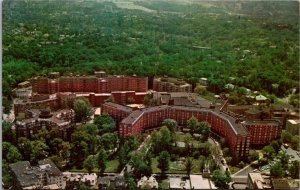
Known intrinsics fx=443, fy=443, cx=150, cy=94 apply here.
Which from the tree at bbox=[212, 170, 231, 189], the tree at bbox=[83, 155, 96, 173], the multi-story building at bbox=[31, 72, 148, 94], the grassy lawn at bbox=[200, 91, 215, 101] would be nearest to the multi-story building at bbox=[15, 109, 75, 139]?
the tree at bbox=[83, 155, 96, 173]

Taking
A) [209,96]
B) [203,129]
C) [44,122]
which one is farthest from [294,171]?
[44,122]

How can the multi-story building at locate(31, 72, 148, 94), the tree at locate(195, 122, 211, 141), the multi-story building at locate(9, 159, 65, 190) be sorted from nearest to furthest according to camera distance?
the multi-story building at locate(9, 159, 65, 190) < the tree at locate(195, 122, 211, 141) < the multi-story building at locate(31, 72, 148, 94)

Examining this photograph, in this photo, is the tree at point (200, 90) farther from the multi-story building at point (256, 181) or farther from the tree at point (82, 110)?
the multi-story building at point (256, 181)

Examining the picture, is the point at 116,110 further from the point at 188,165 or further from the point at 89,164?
the point at 188,165

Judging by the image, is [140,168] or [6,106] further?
[6,106]

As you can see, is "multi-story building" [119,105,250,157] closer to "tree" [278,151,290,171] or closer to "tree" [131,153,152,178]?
"tree" [278,151,290,171]

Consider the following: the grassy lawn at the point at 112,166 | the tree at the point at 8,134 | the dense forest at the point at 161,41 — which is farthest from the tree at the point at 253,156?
the tree at the point at 8,134

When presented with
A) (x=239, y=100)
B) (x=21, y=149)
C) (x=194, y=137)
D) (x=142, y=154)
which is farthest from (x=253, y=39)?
(x=21, y=149)

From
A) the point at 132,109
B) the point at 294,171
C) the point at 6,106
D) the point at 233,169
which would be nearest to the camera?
the point at 294,171
